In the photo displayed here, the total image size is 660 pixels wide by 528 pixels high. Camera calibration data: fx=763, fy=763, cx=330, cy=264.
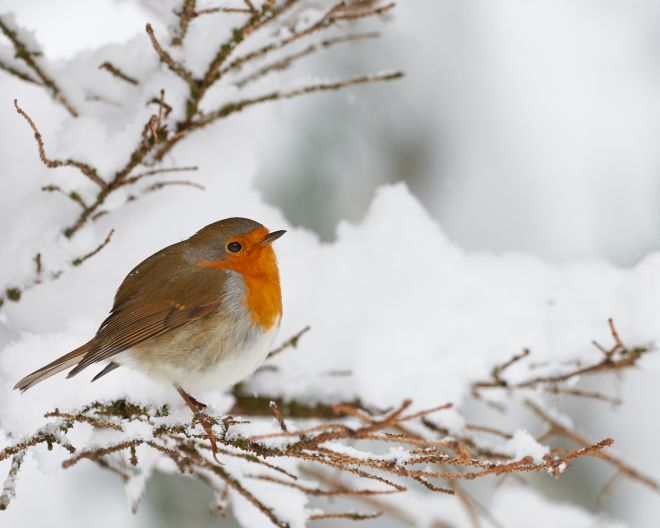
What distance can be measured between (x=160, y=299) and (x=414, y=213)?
1.48 m

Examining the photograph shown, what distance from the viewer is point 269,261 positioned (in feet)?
8.59

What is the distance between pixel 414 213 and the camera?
3607mm

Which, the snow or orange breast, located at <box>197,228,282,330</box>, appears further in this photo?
orange breast, located at <box>197,228,282,330</box>

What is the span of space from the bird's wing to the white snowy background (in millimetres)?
204

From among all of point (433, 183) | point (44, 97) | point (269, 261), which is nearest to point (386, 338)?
point (269, 261)

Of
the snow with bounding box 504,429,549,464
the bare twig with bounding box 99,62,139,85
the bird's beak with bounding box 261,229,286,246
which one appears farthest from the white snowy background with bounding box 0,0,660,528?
the snow with bounding box 504,429,549,464

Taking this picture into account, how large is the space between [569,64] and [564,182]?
0.63m

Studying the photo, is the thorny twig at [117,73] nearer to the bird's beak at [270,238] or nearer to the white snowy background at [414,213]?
the white snowy background at [414,213]

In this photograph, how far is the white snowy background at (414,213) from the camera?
2.73m

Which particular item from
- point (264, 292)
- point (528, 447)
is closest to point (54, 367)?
point (264, 292)

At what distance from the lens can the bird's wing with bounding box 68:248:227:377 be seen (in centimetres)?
241

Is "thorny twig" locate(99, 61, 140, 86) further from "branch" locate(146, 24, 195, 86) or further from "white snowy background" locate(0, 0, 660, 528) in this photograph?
"branch" locate(146, 24, 195, 86)

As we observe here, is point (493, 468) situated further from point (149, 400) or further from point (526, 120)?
point (526, 120)

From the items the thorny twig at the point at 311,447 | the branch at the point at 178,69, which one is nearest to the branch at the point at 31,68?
the branch at the point at 178,69
